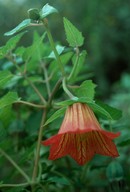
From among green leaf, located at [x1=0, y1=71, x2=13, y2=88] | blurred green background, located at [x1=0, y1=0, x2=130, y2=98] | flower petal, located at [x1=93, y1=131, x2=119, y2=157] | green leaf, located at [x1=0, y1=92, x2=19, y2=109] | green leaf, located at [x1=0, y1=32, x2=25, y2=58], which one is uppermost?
green leaf, located at [x1=0, y1=32, x2=25, y2=58]

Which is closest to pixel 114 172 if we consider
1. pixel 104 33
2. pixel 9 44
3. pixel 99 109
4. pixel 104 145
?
pixel 104 145

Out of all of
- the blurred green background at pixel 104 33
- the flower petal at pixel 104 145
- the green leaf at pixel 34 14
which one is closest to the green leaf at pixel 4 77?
the green leaf at pixel 34 14

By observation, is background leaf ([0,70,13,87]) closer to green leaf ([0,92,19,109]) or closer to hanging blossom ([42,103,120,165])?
green leaf ([0,92,19,109])

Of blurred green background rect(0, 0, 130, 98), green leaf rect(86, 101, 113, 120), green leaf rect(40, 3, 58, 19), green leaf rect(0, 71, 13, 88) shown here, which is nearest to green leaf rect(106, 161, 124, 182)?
green leaf rect(86, 101, 113, 120)

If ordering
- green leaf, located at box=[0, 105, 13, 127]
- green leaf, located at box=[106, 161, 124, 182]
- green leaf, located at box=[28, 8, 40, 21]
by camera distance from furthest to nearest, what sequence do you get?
green leaf, located at box=[106, 161, 124, 182]
green leaf, located at box=[0, 105, 13, 127]
green leaf, located at box=[28, 8, 40, 21]

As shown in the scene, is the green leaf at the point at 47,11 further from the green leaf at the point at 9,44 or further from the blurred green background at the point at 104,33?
the blurred green background at the point at 104,33

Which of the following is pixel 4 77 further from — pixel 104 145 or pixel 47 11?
pixel 104 145

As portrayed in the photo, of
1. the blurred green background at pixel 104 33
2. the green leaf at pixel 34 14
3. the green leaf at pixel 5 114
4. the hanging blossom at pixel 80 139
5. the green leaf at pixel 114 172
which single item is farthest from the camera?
the blurred green background at pixel 104 33

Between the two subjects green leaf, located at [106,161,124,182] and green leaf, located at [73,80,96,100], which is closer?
green leaf, located at [73,80,96,100]
